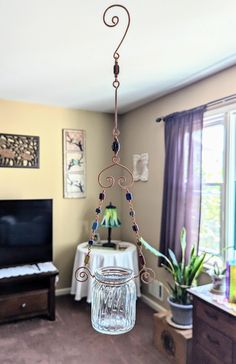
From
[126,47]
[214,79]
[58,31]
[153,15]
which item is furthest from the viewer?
[214,79]

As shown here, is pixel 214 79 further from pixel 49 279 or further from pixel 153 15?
pixel 49 279

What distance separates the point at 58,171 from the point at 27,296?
1.46 metres

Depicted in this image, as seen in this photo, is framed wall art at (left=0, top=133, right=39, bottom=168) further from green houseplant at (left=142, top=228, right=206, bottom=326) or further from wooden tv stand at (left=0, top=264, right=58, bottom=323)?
green houseplant at (left=142, top=228, right=206, bottom=326)

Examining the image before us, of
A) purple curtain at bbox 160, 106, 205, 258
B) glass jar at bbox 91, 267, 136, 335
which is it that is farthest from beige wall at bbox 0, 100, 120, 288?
glass jar at bbox 91, 267, 136, 335

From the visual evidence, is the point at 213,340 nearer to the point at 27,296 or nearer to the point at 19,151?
the point at 27,296

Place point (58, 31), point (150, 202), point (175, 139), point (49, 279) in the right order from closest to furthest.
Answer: point (58, 31) → point (175, 139) → point (49, 279) → point (150, 202)

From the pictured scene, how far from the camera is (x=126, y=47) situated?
197cm

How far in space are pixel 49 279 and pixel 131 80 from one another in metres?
2.13

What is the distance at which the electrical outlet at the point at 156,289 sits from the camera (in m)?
3.14

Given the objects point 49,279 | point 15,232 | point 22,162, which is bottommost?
point 49,279

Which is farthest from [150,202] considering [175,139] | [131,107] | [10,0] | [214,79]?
[10,0]

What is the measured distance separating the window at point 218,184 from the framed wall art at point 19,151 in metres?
1.95

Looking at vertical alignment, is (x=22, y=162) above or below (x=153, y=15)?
below

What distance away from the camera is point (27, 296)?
2898mm
